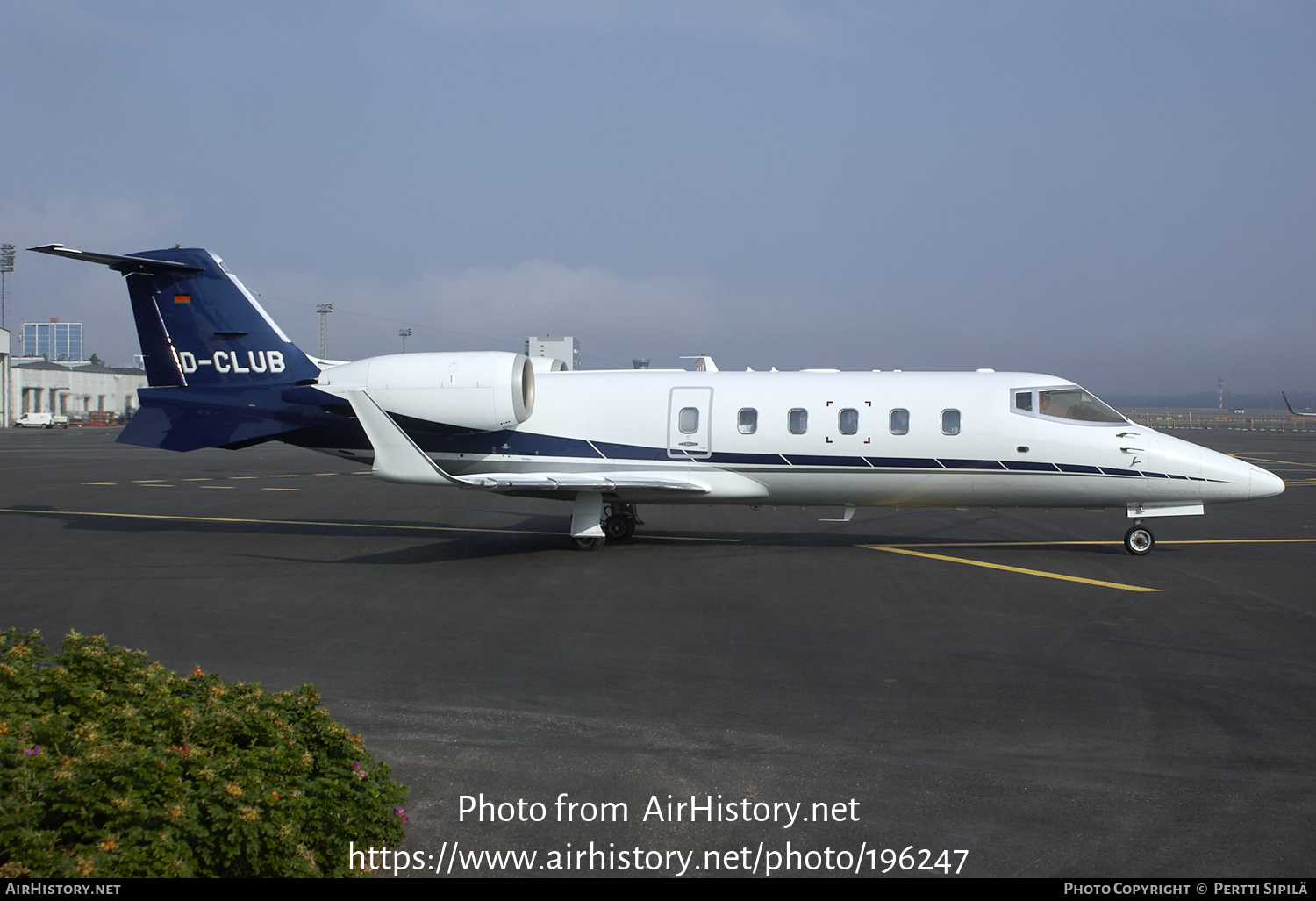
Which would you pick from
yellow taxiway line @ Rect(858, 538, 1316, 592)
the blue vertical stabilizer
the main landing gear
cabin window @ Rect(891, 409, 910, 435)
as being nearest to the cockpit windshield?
cabin window @ Rect(891, 409, 910, 435)

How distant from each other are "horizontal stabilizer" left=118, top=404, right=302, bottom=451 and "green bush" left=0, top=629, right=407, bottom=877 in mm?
10975

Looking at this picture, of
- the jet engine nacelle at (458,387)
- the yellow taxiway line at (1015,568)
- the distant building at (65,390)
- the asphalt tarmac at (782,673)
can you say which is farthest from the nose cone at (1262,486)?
the distant building at (65,390)

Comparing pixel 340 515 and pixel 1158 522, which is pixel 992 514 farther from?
pixel 340 515

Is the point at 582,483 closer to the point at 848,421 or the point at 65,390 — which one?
the point at 848,421

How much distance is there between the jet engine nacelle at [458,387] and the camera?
589 inches

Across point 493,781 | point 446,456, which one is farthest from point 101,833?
point 446,456

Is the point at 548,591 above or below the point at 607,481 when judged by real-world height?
below

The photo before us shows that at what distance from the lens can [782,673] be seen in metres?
7.93

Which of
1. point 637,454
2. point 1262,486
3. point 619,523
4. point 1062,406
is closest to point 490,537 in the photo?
point 619,523

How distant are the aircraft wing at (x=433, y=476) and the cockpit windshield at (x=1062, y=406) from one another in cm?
498

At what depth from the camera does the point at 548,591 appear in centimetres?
1151

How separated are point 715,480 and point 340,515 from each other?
881 cm

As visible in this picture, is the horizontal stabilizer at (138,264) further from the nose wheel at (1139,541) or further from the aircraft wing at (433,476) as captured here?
the nose wheel at (1139,541)

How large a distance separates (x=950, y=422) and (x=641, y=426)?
15.6ft
